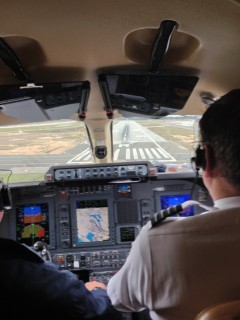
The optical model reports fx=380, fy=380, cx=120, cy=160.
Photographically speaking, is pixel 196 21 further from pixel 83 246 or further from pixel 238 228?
pixel 83 246

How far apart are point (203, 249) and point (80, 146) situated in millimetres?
2970

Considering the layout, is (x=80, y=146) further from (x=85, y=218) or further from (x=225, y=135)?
(x=225, y=135)

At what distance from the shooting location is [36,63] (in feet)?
6.12

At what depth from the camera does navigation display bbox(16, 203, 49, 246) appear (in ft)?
10.9

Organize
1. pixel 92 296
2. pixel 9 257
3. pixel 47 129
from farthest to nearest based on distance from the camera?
1. pixel 47 129
2. pixel 92 296
3. pixel 9 257

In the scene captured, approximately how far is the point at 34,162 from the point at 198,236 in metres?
3.23

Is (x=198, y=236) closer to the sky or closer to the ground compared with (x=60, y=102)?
closer to the ground

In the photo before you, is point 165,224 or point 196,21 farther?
point 196,21

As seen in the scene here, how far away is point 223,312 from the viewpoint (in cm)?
98

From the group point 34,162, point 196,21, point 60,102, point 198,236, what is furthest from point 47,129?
point 198,236

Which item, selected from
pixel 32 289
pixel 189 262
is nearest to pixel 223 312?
pixel 189 262

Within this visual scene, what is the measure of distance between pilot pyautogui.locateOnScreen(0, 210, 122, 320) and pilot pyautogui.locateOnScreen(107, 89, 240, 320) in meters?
0.46

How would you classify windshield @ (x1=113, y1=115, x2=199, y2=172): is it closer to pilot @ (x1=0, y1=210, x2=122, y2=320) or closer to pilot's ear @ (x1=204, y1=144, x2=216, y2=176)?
pilot @ (x1=0, y1=210, x2=122, y2=320)

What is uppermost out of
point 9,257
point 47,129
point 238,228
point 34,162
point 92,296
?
point 47,129
